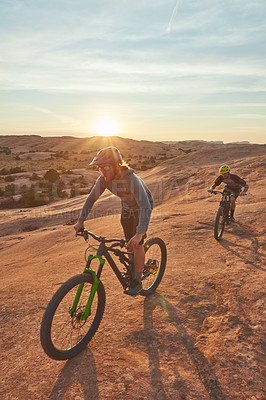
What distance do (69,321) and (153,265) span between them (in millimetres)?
1545

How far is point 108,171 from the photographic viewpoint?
3.42 metres

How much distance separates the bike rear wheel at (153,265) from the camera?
13.8 feet

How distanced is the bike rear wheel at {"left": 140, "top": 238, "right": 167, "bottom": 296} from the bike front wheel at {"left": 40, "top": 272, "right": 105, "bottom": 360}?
0.98 meters

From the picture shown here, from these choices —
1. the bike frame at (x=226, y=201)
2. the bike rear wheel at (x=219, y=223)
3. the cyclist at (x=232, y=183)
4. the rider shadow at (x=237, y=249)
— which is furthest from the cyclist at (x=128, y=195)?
the cyclist at (x=232, y=183)

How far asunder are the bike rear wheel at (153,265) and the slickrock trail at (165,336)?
5.7 inches

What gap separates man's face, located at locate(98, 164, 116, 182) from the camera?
3391mm

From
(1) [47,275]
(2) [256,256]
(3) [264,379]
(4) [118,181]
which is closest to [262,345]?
(3) [264,379]

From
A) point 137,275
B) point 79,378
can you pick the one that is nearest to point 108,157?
point 137,275

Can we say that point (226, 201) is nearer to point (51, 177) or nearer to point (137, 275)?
point (137, 275)

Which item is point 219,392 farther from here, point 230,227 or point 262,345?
point 230,227

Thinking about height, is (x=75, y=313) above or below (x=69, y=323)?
above

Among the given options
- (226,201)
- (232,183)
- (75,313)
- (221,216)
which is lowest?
(75,313)

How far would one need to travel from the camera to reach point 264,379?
2.65m

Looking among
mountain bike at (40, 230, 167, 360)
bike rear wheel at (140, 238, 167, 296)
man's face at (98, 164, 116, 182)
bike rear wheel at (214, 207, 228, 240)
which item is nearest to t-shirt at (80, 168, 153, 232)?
Answer: man's face at (98, 164, 116, 182)
